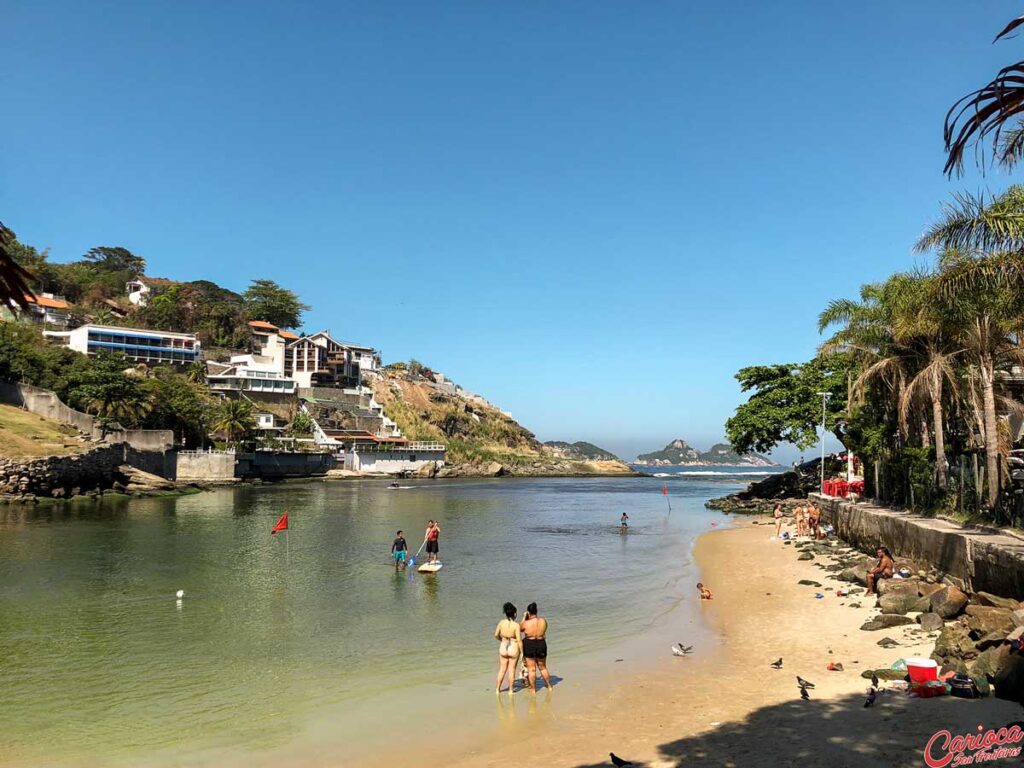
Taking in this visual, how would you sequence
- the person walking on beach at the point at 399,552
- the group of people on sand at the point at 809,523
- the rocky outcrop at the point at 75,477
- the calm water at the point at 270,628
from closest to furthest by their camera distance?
the calm water at the point at 270,628 → the person walking on beach at the point at 399,552 → the group of people on sand at the point at 809,523 → the rocky outcrop at the point at 75,477

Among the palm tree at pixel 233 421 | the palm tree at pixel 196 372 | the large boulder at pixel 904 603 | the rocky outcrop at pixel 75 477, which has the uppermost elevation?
the palm tree at pixel 196 372

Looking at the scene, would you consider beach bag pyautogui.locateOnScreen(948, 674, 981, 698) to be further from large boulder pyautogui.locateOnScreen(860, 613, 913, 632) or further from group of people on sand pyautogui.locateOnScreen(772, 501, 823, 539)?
group of people on sand pyautogui.locateOnScreen(772, 501, 823, 539)

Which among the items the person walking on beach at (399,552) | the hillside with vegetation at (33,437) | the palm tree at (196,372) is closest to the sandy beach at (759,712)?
the person walking on beach at (399,552)

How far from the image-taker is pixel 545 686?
1280 centimetres

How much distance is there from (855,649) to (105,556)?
92.3ft

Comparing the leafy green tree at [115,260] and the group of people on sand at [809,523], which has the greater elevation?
the leafy green tree at [115,260]

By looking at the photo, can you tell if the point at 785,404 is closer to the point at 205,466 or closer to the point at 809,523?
the point at 809,523

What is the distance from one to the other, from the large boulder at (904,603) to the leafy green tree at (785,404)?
38.4m

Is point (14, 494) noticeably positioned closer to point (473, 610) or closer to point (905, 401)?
point (473, 610)

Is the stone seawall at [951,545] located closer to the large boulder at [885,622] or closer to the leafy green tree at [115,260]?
the large boulder at [885,622]

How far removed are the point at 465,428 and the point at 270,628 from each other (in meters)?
134

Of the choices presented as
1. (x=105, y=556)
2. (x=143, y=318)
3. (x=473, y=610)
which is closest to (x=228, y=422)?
(x=143, y=318)

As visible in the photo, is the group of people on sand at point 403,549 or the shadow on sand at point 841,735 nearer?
the shadow on sand at point 841,735

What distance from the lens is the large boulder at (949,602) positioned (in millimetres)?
14164
